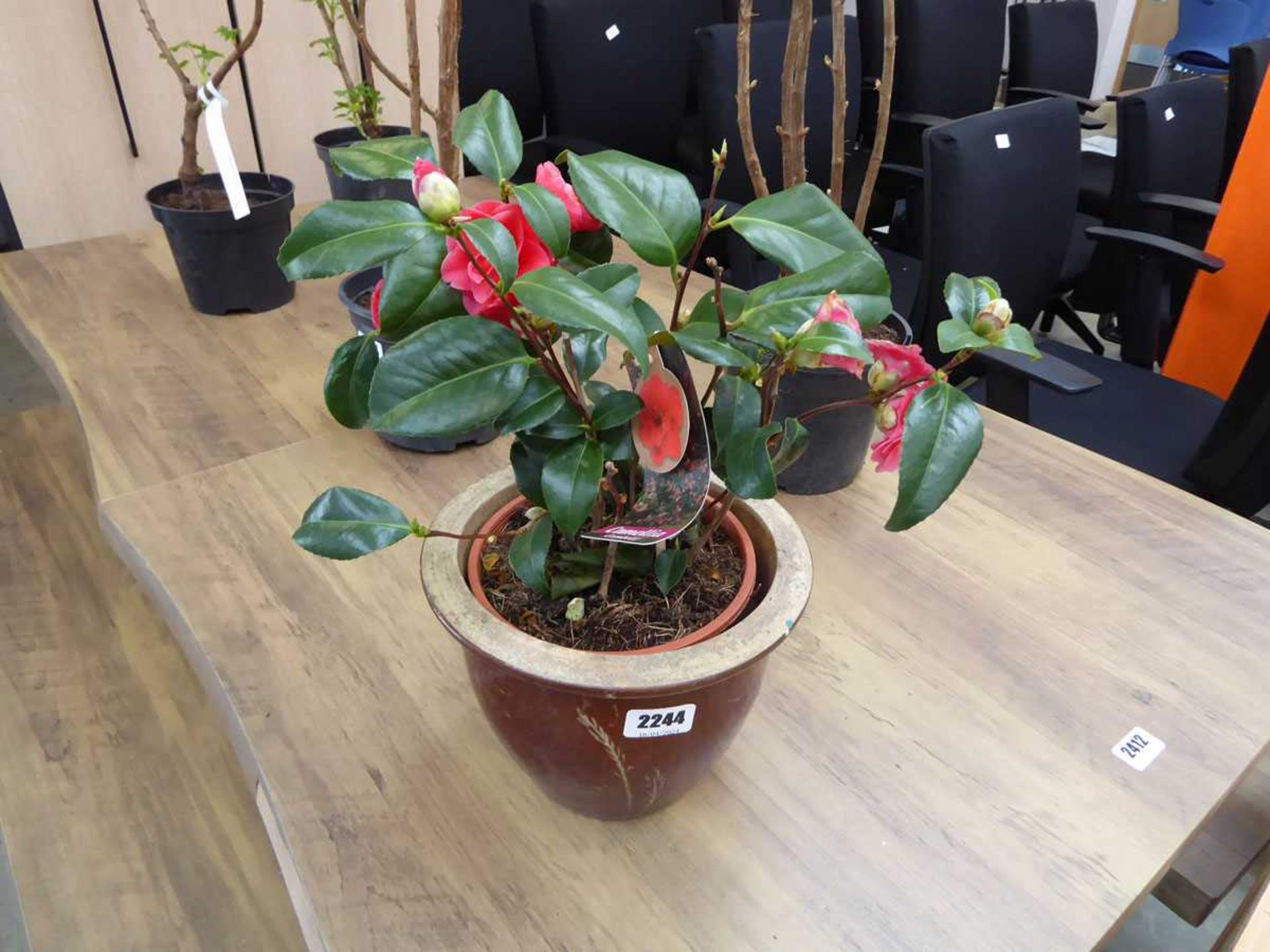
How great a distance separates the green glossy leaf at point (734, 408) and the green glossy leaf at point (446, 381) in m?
0.13

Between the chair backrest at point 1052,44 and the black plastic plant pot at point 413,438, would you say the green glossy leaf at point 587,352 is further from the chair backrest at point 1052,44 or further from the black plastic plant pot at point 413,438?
the chair backrest at point 1052,44

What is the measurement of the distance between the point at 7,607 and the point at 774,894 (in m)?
1.15

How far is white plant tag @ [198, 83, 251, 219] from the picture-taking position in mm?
1026

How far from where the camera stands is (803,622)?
0.86 m

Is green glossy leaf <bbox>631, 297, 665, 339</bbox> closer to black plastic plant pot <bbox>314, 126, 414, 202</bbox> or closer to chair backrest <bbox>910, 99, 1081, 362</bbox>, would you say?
black plastic plant pot <bbox>314, 126, 414, 202</bbox>

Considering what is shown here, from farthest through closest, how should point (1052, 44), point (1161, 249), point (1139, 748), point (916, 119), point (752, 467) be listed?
1. point (1052, 44)
2. point (916, 119)
3. point (1161, 249)
4. point (1139, 748)
5. point (752, 467)

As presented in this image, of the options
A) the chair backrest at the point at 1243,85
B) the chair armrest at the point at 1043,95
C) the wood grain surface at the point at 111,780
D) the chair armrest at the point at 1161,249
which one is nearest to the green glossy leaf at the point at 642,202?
the wood grain surface at the point at 111,780

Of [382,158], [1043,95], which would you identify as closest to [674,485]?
[382,158]

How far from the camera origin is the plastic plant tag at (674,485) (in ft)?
1.71

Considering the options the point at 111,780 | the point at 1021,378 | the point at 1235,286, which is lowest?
the point at 111,780

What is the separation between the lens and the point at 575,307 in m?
0.43

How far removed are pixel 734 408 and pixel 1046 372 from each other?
953mm

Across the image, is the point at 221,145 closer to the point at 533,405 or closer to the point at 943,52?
the point at 533,405

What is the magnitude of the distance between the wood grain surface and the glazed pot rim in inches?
21.2
